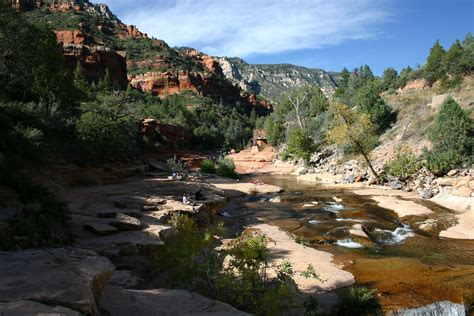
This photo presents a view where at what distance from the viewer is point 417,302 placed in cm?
1073

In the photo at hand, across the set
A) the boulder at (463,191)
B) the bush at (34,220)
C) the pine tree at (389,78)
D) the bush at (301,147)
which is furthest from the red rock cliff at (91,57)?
the bush at (34,220)

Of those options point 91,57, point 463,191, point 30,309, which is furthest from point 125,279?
point 91,57

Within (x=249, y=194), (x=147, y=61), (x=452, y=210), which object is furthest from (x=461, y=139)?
(x=147, y=61)

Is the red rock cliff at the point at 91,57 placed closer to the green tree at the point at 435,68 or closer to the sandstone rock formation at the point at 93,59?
the sandstone rock formation at the point at 93,59

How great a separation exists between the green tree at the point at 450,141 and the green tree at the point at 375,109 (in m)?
17.1

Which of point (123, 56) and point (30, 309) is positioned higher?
point (123, 56)

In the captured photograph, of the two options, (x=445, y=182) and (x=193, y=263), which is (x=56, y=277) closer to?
(x=193, y=263)

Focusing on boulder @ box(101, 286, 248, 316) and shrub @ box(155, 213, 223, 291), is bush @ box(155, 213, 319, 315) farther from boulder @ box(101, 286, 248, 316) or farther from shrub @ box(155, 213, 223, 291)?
boulder @ box(101, 286, 248, 316)

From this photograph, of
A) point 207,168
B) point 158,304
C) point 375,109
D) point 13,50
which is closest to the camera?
point 158,304

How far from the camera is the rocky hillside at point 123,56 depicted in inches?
4109

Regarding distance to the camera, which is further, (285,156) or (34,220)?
(285,156)

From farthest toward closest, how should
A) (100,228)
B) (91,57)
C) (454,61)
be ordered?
(91,57) < (454,61) < (100,228)

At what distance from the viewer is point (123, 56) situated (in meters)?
119

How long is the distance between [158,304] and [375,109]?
4765 centimetres
